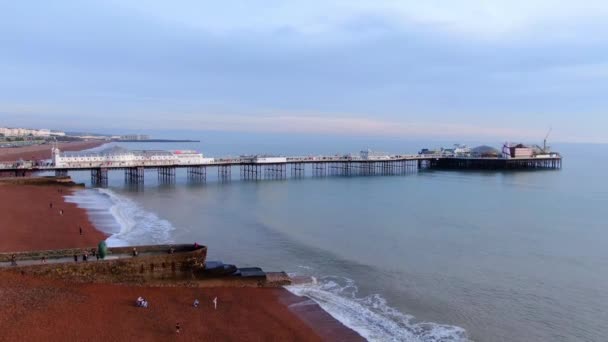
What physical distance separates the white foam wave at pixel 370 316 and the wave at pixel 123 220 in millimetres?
10428

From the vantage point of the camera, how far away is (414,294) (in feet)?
63.9

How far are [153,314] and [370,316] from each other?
7.14 m

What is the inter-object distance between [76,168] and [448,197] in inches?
1514

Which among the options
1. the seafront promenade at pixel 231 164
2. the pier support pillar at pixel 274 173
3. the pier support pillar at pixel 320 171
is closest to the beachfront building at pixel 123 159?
the seafront promenade at pixel 231 164

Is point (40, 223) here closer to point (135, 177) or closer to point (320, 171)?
point (135, 177)

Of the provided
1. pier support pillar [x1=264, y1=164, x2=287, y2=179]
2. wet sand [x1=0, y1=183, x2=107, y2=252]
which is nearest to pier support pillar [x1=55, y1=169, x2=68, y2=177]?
wet sand [x1=0, y1=183, x2=107, y2=252]

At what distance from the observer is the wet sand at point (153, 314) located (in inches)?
576

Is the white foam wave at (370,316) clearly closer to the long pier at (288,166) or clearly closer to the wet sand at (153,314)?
the wet sand at (153,314)

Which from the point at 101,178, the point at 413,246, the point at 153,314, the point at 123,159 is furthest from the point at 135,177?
the point at 153,314

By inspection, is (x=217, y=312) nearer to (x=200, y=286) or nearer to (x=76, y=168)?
(x=200, y=286)

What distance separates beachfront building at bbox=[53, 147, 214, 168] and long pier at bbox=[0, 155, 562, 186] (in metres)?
0.20

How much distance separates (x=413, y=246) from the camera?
1069 inches

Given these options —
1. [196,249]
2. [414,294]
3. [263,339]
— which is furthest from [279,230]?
[263,339]

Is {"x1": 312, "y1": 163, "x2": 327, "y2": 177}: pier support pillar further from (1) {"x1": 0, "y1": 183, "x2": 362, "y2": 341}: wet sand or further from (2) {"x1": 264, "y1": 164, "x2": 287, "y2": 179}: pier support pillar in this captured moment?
(1) {"x1": 0, "y1": 183, "x2": 362, "y2": 341}: wet sand
